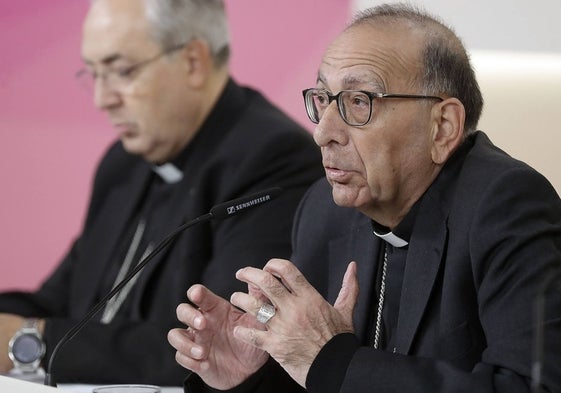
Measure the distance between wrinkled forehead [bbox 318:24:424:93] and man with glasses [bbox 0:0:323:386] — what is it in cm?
96

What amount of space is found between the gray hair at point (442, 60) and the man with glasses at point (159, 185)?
972 millimetres

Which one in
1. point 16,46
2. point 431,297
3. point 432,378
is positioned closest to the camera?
point 432,378

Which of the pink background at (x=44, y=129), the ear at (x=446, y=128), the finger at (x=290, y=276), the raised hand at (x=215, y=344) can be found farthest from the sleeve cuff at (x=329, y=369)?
the pink background at (x=44, y=129)

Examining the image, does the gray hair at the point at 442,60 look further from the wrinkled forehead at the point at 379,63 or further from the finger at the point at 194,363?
the finger at the point at 194,363

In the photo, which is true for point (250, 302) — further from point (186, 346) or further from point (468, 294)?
point (468, 294)

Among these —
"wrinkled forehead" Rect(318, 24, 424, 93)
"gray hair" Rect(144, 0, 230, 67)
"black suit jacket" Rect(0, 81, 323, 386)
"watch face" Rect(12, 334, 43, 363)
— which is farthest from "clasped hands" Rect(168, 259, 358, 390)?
"gray hair" Rect(144, 0, 230, 67)

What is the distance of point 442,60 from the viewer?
2365 millimetres

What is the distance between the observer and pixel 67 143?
217 inches

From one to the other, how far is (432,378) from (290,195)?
1.52 meters

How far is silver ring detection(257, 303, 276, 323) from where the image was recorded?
2178 millimetres

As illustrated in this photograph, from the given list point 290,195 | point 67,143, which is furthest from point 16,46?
point 290,195

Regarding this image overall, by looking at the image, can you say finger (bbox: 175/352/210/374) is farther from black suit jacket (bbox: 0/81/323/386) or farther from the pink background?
the pink background

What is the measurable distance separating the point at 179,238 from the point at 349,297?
1.39m

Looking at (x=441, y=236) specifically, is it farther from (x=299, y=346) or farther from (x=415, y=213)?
(x=299, y=346)
